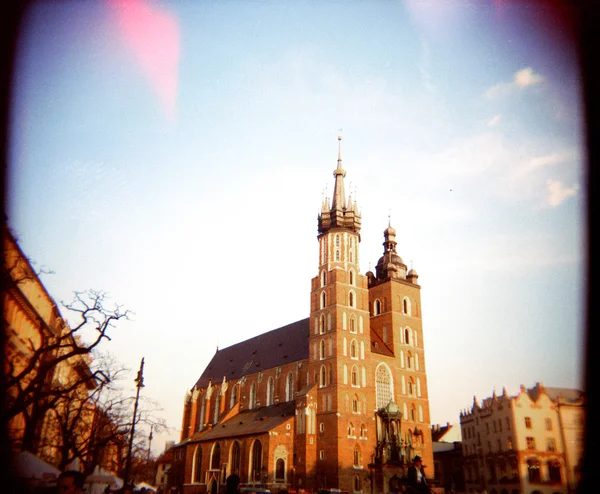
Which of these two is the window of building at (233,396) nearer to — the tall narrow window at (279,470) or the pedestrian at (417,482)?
the tall narrow window at (279,470)

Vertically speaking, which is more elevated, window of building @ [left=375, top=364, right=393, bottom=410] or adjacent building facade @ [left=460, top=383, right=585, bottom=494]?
window of building @ [left=375, top=364, right=393, bottom=410]

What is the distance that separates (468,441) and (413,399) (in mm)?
16886

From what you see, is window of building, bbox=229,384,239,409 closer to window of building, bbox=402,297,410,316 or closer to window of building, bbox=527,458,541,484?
window of building, bbox=402,297,410,316

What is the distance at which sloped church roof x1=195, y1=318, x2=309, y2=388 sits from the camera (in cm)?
6406

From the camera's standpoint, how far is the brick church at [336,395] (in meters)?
48.5

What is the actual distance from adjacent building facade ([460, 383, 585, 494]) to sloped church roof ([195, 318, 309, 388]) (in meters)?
28.3

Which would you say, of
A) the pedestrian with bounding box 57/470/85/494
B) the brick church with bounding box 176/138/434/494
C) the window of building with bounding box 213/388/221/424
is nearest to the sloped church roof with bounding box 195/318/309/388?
the brick church with bounding box 176/138/434/494

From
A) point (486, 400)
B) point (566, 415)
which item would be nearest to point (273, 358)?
point (486, 400)

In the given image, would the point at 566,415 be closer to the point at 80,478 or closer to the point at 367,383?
the point at 80,478

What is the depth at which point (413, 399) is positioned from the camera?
54.9 metres

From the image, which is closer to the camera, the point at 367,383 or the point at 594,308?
the point at 594,308

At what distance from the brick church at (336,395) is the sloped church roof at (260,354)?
0.29 metres

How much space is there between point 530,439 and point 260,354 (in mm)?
50441

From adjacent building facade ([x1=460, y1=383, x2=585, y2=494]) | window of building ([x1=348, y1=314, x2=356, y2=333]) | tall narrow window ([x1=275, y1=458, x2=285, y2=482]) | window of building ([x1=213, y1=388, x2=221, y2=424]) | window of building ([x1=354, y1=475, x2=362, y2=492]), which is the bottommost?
window of building ([x1=354, y1=475, x2=362, y2=492])
